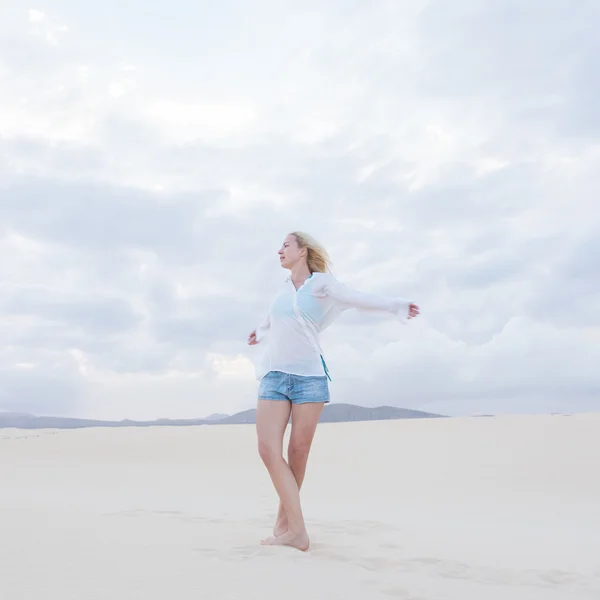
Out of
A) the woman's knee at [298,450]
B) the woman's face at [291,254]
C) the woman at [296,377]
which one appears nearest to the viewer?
the woman at [296,377]

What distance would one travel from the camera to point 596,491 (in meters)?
7.88

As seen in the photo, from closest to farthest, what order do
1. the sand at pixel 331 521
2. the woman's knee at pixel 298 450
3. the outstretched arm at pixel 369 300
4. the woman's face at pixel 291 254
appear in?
the sand at pixel 331 521 < the woman's knee at pixel 298 450 < the outstretched arm at pixel 369 300 < the woman's face at pixel 291 254

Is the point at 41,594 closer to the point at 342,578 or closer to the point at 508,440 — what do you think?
the point at 342,578

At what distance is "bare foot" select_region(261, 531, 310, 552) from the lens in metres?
4.02

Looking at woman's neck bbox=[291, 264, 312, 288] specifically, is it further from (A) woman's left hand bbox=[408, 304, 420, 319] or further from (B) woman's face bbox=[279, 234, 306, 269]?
(A) woman's left hand bbox=[408, 304, 420, 319]

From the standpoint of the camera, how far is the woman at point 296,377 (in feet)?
13.7

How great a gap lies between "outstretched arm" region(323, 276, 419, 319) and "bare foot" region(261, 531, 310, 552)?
1420 mm

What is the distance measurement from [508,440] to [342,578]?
9413mm

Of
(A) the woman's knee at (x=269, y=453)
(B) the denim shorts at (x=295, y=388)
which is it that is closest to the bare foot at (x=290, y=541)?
(A) the woman's knee at (x=269, y=453)

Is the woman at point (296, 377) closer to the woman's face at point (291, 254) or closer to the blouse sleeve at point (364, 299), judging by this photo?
the blouse sleeve at point (364, 299)

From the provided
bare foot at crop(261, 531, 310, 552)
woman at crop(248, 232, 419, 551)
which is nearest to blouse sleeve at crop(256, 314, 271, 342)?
woman at crop(248, 232, 419, 551)

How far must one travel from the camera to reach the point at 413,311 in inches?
174

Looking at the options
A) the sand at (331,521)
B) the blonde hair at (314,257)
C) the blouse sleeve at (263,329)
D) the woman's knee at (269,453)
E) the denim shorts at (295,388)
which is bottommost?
the sand at (331,521)

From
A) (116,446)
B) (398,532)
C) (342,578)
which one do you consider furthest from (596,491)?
(116,446)
